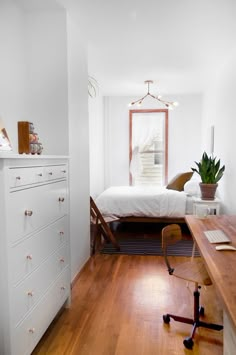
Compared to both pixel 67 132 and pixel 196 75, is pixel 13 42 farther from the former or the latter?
pixel 196 75

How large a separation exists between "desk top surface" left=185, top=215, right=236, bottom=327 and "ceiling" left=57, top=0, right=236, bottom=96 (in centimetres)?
182

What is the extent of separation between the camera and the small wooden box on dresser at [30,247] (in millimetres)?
1402

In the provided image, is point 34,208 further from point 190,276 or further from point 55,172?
point 190,276

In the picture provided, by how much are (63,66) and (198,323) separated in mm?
2372

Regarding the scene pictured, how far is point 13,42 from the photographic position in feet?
7.95

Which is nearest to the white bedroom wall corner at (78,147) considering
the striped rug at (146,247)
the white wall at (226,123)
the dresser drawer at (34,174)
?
the striped rug at (146,247)

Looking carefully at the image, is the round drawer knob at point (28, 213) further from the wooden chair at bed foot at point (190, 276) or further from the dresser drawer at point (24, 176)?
the wooden chair at bed foot at point (190, 276)

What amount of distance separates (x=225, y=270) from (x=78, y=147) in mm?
2051

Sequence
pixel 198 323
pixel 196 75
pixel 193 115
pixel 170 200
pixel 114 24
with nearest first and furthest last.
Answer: pixel 198 323, pixel 114 24, pixel 170 200, pixel 196 75, pixel 193 115

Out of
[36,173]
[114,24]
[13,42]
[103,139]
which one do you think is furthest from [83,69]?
[103,139]

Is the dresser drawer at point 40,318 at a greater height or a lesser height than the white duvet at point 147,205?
lesser

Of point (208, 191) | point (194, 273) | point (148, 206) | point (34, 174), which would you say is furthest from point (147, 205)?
point (34, 174)

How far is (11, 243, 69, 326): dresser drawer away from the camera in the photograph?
1483 millimetres

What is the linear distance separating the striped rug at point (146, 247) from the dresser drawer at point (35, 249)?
1.62 metres
